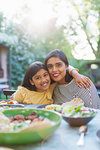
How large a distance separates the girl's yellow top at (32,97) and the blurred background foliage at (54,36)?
24.0 feet

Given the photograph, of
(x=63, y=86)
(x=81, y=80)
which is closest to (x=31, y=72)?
(x=63, y=86)

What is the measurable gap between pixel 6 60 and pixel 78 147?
8.42 metres

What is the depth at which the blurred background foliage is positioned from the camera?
1007 centimetres

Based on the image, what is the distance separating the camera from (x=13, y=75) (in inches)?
393

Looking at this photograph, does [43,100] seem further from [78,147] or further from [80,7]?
[80,7]

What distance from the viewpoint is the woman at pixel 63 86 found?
2234 mm

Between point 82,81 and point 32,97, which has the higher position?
point 82,81

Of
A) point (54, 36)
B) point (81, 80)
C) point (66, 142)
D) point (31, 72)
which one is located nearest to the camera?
point (66, 142)

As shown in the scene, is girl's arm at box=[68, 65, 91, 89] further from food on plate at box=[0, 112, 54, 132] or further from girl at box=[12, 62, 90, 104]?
food on plate at box=[0, 112, 54, 132]

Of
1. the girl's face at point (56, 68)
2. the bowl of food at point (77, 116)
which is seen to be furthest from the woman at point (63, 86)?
the bowl of food at point (77, 116)

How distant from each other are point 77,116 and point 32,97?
108 cm

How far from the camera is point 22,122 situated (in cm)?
125

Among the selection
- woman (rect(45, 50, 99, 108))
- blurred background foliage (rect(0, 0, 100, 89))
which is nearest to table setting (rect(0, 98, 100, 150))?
woman (rect(45, 50, 99, 108))

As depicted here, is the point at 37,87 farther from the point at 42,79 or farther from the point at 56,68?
the point at 56,68
